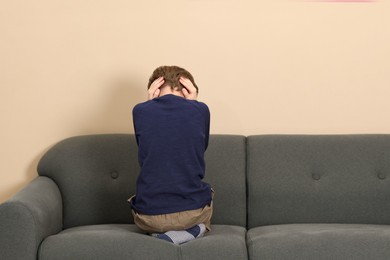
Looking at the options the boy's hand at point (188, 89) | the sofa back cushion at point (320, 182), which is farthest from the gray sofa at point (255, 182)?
the boy's hand at point (188, 89)

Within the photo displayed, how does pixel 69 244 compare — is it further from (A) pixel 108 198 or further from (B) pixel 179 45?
(B) pixel 179 45

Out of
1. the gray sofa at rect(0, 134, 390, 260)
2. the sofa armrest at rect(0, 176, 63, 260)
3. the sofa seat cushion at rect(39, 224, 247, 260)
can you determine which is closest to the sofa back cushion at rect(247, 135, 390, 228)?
the gray sofa at rect(0, 134, 390, 260)

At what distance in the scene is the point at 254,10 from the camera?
3801mm

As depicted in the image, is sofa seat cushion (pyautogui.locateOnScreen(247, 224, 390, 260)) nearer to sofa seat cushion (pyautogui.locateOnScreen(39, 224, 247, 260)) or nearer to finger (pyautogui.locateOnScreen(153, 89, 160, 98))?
sofa seat cushion (pyautogui.locateOnScreen(39, 224, 247, 260))

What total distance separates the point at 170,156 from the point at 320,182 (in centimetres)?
87

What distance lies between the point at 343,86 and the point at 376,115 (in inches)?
9.2

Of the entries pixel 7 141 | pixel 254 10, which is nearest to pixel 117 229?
pixel 7 141

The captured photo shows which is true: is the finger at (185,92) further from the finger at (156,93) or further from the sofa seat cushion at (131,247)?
the sofa seat cushion at (131,247)

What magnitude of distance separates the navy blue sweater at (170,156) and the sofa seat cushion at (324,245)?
0.35m

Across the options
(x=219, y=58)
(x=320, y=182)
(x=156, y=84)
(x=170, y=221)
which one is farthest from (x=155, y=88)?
(x=320, y=182)

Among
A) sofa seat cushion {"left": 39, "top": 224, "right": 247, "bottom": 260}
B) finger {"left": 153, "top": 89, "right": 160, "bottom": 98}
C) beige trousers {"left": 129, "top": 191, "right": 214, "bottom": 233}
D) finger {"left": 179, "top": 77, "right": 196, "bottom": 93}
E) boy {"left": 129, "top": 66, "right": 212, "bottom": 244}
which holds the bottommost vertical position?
sofa seat cushion {"left": 39, "top": 224, "right": 247, "bottom": 260}

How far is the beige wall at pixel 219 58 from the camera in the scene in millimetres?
3803

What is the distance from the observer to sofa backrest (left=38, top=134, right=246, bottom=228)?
11.7 feet

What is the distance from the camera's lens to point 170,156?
10.1 feet
